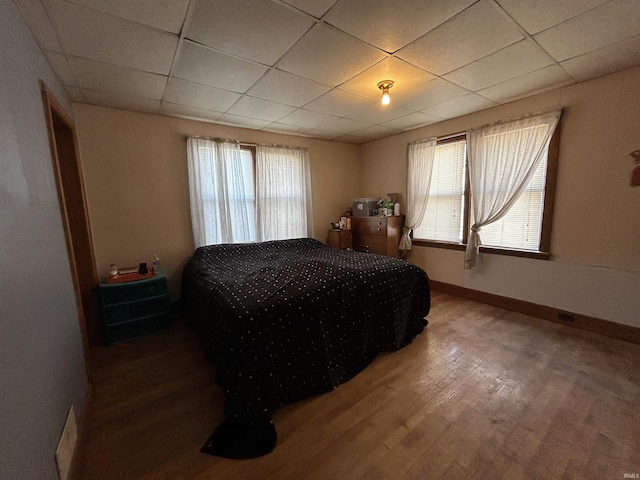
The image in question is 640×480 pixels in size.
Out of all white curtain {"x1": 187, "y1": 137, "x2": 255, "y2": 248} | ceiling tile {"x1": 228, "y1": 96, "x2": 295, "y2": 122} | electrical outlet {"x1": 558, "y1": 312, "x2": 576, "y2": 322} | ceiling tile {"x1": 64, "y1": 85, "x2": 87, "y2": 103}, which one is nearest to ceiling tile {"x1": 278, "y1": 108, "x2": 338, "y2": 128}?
ceiling tile {"x1": 228, "y1": 96, "x2": 295, "y2": 122}

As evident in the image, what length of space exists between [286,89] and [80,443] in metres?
2.92

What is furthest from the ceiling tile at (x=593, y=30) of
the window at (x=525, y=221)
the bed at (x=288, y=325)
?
the bed at (x=288, y=325)

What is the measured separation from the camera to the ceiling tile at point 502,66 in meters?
1.90

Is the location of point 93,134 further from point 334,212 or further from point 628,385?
point 628,385

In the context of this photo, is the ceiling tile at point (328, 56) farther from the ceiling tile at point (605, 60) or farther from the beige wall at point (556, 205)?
the beige wall at point (556, 205)

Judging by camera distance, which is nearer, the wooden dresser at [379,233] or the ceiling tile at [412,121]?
the ceiling tile at [412,121]

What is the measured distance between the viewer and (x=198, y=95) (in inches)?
98.4

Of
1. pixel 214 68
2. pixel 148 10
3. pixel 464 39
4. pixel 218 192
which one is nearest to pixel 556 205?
pixel 464 39

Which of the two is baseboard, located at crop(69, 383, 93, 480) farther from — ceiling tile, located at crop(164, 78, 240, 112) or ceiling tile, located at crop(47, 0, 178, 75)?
ceiling tile, located at crop(164, 78, 240, 112)

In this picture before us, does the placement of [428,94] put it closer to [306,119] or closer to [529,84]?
[529,84]

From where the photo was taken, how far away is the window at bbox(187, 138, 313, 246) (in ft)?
10.6

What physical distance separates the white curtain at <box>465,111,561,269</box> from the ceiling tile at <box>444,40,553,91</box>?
72 centimetres

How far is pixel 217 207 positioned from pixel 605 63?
4.06m

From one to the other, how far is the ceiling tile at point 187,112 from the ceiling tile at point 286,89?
2.60ft
